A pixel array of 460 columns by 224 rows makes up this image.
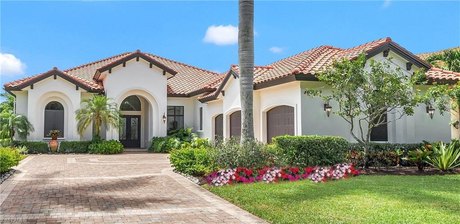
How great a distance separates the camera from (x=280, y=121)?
62.9ft

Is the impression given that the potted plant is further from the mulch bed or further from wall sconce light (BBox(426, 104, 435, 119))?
wall sconce light (BBox(426, 104, 435, 119))

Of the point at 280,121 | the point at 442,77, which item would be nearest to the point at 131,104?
the point at 280,121

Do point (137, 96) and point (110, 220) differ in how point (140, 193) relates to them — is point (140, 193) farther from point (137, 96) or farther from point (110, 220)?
point (137, 96)

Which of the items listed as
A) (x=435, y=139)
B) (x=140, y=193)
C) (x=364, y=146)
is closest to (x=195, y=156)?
(x=140, y=193)

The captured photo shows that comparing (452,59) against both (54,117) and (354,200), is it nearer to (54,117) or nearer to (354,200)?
(354,200)

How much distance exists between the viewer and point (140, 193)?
10.8m

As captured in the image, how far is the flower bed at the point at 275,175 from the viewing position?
39.5ft

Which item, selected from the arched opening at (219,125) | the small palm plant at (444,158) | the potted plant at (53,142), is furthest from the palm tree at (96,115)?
the small palm plant at (444,158)

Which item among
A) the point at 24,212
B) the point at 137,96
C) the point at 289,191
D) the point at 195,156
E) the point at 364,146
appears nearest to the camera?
the point at 24,212

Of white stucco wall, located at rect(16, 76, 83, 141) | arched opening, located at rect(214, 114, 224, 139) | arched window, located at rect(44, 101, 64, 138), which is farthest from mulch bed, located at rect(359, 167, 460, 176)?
arched window, located at rect(44, 101, 64, 138)

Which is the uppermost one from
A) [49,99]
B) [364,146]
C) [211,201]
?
[49,99]

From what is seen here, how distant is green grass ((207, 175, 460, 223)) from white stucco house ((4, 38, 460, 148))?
18.8 feet

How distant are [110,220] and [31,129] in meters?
20.2

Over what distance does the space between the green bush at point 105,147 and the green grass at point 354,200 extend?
15.2 metres
